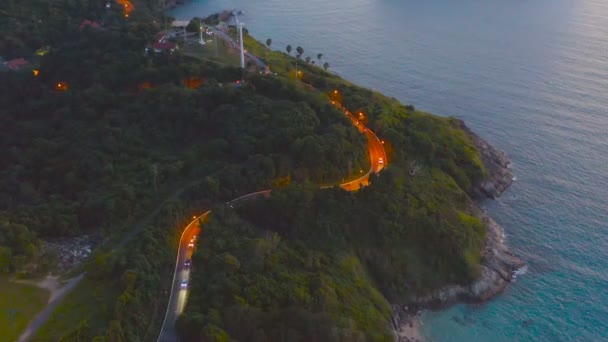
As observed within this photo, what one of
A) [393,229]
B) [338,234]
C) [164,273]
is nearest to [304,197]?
[338,234]

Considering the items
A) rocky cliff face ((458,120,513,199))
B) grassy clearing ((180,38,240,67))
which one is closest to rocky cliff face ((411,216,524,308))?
rocky cliff face ((458,120,513,199))

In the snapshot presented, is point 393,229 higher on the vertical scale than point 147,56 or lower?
lower

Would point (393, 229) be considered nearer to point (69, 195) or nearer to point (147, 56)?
point (69, 195)

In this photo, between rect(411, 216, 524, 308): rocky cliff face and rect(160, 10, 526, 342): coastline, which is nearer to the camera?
rect(160, 10, 526, 342): coastline

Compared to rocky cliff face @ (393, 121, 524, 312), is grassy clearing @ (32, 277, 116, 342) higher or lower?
higher

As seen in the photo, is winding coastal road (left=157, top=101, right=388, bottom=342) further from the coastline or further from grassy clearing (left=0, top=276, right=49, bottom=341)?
the coastline

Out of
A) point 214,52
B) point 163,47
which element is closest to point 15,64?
point 163,47

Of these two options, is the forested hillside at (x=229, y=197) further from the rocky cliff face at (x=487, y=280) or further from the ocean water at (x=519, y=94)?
the ocean water at (x=519, y=94)
